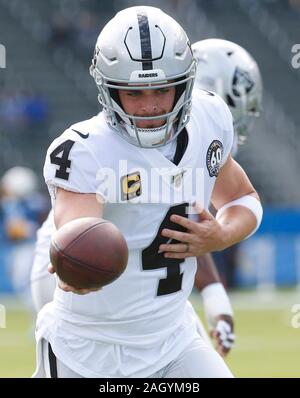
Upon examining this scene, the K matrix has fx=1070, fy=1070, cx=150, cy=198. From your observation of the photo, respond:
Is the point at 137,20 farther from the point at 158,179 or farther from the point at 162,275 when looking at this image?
the point at 162,275

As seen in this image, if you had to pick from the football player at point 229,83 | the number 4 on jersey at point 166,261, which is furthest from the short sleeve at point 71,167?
the football player at point 229,83

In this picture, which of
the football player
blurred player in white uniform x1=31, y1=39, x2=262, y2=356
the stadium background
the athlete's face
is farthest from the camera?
the stadium background

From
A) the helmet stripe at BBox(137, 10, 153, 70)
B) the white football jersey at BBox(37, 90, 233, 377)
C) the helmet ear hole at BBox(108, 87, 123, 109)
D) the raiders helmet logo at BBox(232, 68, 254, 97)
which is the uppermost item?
the helmet stripe at BBox(137, 10, 153, 70)

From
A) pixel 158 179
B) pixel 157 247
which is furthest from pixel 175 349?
pixel 158 179

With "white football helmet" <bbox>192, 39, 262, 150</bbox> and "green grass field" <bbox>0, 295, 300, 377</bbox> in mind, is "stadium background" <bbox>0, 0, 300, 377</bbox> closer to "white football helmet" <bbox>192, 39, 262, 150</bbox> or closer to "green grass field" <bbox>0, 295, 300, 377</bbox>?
"green grass field" <bbox>0, 295, 300, 377</bbox>

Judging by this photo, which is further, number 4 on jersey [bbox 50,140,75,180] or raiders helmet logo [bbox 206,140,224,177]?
raiders helmet logo [bbox 206,140,224,177]

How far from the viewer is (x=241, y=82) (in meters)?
5.43

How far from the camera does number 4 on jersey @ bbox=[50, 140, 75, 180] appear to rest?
3.82 meters

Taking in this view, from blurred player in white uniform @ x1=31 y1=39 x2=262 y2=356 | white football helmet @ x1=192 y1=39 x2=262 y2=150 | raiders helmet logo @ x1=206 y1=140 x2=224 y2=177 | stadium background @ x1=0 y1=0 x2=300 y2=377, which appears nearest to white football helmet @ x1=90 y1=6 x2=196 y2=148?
raiders helmet logo @ x1=206 y1=140 x2=224 y2=177

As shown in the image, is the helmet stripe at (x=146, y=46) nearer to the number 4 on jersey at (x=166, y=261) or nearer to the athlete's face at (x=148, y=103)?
the athlete's face at (x=148, y=103)

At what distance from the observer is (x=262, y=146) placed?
666 inches

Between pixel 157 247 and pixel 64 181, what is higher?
pixel 64 181

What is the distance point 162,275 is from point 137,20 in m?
0.96

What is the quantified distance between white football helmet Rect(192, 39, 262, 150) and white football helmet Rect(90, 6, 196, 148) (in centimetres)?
138
